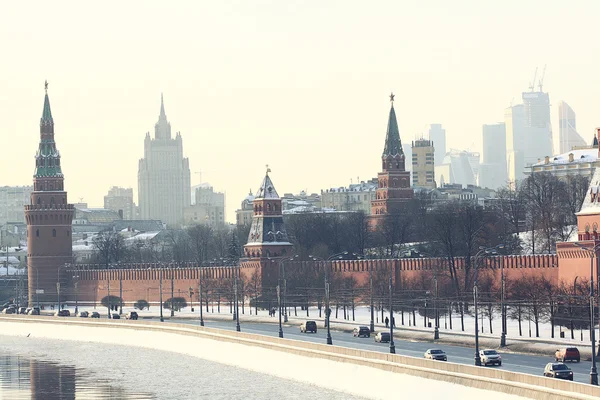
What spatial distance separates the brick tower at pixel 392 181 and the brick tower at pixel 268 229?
123 feet

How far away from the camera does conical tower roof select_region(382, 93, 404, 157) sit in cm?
17450

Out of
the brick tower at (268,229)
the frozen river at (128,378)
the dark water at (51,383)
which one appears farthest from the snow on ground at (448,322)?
the dark water at (51,383)

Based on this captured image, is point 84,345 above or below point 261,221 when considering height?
below

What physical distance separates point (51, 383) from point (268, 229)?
5483cm

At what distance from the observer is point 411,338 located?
98938 mm

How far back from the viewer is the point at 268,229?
5605 inches

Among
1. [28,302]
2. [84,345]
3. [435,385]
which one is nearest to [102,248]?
[28,302]

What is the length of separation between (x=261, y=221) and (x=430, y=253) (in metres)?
17.4

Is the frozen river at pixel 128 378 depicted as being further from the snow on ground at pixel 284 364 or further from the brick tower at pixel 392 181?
the brick tower at pixel 392 181

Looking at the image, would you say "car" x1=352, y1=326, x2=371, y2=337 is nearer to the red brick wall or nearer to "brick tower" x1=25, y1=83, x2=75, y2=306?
the red brick wall

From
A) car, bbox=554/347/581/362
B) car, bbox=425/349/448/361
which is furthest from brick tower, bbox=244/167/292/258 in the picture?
car, bbox=554/347/581/362

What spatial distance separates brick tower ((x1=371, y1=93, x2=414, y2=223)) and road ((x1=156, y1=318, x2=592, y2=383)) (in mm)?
60895

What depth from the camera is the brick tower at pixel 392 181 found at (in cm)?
17962

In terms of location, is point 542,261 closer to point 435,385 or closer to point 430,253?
point 430,253
